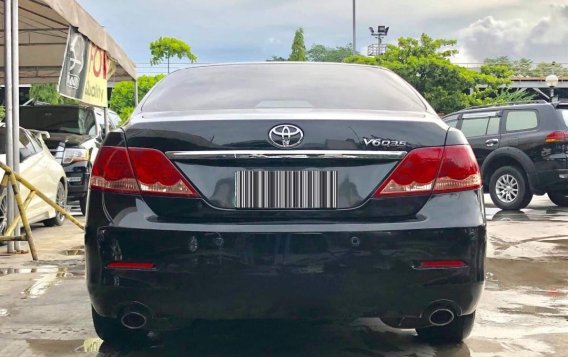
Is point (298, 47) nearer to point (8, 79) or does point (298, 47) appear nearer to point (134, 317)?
point (8, 79)

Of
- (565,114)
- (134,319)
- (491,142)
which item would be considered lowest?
(134,319)

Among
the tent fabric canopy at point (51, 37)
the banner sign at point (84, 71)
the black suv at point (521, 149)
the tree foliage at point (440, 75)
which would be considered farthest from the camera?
the tree foliage at point (440, 75)

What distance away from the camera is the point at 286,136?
319 cm

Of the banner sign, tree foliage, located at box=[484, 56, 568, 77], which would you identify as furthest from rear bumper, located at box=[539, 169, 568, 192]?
tree foliage, located at box=[484, 56, 568, 77]

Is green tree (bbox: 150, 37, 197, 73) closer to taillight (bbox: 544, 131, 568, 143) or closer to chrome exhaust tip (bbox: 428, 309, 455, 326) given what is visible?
taillight (bbox: 544, 131, 568, 143)

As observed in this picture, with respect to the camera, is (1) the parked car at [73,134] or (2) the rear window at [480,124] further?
(2) the rear window at [480,124]

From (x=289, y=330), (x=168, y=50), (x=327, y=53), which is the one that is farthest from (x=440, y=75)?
(x=327, y=53)

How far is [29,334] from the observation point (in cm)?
419

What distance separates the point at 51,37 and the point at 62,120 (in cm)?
135

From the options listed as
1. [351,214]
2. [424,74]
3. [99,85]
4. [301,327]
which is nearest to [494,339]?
[301,327]

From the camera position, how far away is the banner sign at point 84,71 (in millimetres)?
8852

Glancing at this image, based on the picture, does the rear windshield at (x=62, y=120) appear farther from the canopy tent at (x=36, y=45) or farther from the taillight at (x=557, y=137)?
the taillight at (x=557, y=137)

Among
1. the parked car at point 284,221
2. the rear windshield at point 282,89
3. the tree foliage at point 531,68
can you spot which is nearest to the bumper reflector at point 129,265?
the parked car at point 284,221

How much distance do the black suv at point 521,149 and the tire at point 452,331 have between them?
25.8ft
